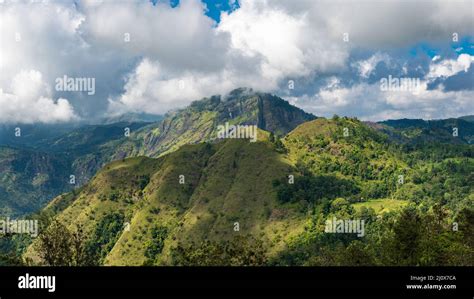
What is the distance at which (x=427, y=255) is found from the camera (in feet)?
306

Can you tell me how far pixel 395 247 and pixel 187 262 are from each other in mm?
45982

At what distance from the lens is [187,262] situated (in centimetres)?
9738
